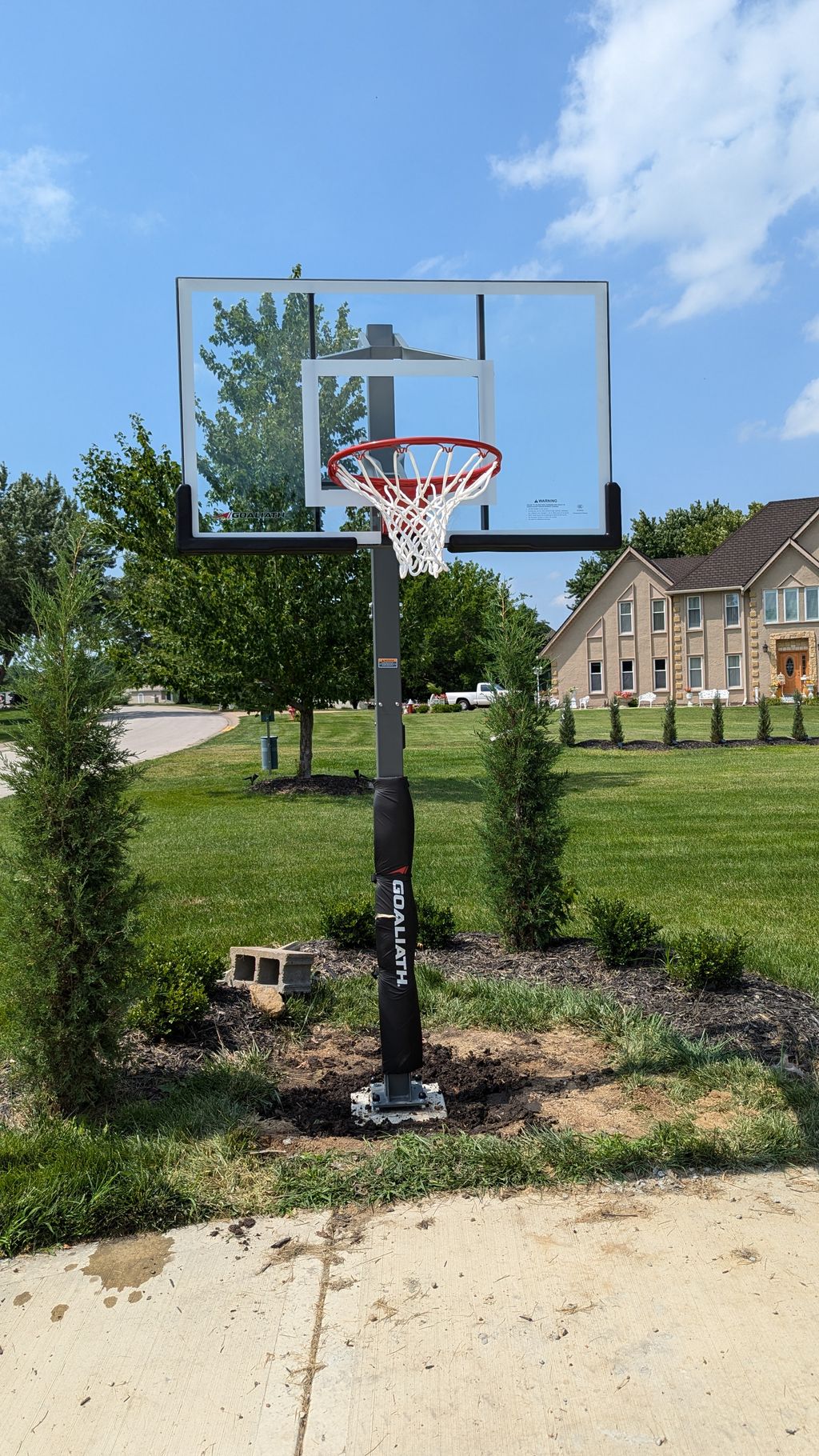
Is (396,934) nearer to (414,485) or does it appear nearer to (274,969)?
(274,969)

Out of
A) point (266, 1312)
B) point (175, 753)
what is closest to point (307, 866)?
point (266, 1312)

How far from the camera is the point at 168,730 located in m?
40.9

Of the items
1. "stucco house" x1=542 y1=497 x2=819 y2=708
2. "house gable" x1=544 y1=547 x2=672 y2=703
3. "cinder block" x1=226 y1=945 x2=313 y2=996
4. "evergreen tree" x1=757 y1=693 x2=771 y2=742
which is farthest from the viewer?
"house gable" x1=544 y1=547 x2=672 y2=703

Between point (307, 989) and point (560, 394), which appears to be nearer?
point (560, 394)

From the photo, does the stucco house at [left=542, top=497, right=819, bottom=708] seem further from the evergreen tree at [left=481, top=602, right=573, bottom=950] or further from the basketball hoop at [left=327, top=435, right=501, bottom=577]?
the basketball hoop at [left=327, top=435, right=501, bottom=577]

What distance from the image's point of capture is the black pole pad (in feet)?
16.6

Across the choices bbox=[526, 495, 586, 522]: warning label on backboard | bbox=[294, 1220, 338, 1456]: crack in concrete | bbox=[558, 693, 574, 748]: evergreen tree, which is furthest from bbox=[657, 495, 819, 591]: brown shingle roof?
bbox=[294, 1220, 338, 1456]: crack in concrete

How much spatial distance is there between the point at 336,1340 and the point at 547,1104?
6.51 ft

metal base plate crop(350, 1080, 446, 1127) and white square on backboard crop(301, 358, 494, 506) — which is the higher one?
white square on backboard crop(301, 358, 494, 506)

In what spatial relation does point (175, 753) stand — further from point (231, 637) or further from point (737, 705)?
point (737, 705)

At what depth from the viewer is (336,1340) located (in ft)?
10.8

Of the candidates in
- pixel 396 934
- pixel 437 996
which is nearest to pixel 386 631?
pixel 396 934

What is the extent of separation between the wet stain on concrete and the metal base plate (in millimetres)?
1223

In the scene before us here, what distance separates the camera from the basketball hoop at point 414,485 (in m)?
5.18
